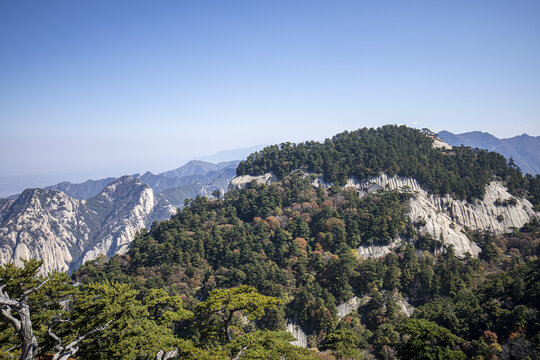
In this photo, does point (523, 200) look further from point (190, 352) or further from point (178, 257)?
point (190, 352)

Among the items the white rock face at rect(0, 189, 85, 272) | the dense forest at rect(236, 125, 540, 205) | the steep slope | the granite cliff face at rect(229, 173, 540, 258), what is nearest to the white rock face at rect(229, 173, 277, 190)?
the steep slope

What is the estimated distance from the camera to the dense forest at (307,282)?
20.6 meters

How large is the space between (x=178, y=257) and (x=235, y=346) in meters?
38.9

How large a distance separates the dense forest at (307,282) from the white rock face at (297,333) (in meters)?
0.51

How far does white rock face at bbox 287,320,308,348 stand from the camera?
140 ft

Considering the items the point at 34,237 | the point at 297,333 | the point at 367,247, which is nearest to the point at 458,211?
the point at 367,247

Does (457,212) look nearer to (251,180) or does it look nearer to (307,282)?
(307,282)

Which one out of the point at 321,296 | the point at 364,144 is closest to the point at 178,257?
the point at 321,296

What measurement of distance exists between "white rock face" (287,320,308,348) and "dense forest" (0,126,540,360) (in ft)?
1.68

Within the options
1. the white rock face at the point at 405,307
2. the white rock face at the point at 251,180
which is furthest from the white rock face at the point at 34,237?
the white rock face at the point at 405,307

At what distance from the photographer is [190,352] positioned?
19.1 m

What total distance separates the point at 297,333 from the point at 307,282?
905cm

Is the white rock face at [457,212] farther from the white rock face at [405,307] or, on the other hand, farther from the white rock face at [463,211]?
the white rock face at [405,307]

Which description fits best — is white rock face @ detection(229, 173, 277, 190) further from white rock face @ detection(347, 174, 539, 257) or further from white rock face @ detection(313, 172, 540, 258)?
white rock face @ detection(347, 174, 539, 257)
